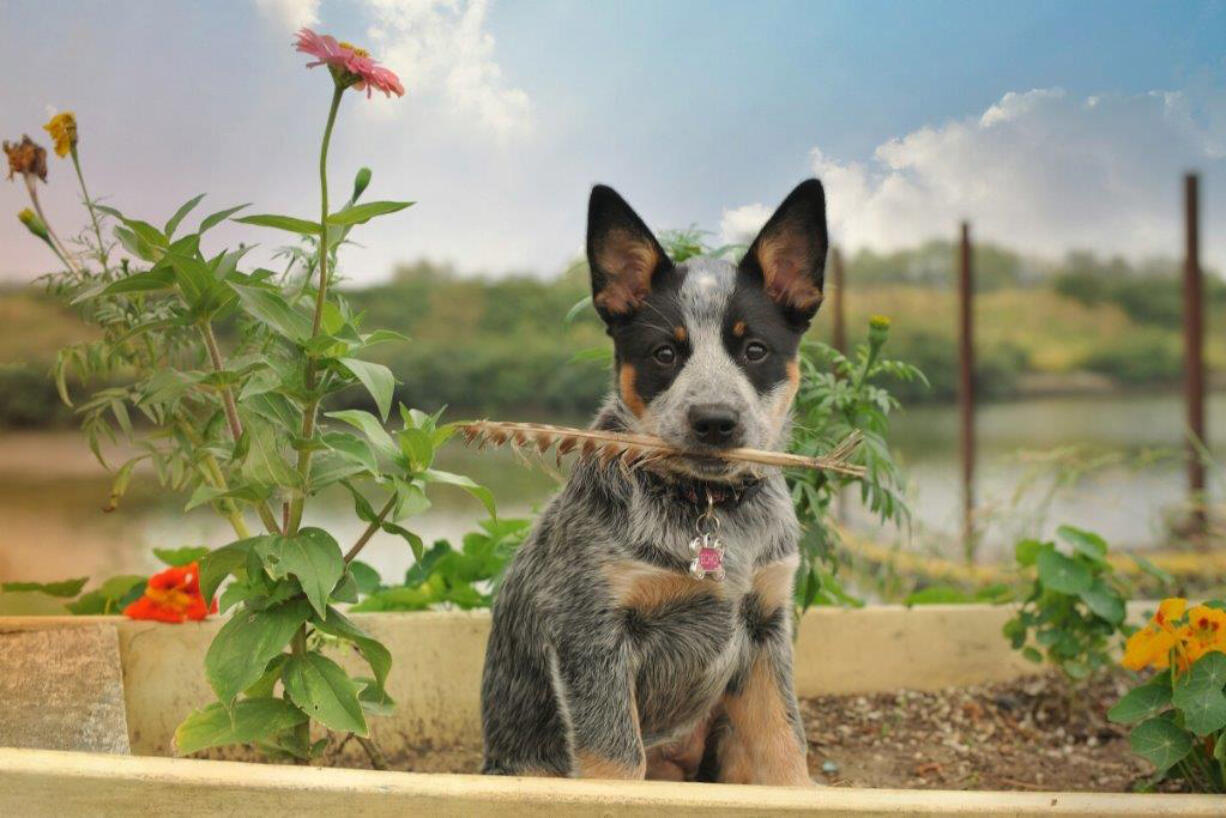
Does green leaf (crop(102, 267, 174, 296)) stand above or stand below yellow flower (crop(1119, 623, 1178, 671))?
above

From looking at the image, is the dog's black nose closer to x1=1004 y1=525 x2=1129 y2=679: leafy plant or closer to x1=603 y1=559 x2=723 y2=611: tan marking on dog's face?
x1=603 y1=559 x2=723 y2=611: tan marking on dog's face

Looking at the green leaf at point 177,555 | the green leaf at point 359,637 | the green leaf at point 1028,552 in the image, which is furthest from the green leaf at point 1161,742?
the green leaf at point 177,555

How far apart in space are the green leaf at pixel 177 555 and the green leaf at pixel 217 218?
1685mm

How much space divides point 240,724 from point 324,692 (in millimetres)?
177

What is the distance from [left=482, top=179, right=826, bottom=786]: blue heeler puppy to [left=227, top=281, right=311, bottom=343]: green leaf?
59cm

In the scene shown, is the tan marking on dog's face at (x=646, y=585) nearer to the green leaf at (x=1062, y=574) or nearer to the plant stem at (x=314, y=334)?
the plant stem at (x=314, y=334)

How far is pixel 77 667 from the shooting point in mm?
2910

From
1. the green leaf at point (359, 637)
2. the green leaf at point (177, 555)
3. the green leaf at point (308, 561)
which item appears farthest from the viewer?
A: the green leaf at point (177, 555)

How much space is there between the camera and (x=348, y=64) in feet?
6.34

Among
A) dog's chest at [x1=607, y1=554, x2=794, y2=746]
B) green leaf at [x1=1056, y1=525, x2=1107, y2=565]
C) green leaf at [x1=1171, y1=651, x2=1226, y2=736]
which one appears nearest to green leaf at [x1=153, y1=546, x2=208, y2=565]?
dog's chest at [x1=607, y1=554, x2=794, y2=746]

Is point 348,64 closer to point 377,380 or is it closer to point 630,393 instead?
point 377,380

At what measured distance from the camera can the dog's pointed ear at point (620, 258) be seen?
7.55ft

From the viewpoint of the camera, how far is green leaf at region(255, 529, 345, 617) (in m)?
2.01

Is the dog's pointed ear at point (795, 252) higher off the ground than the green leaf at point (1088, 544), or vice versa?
the dog's pointed ear at point (795, 252)
